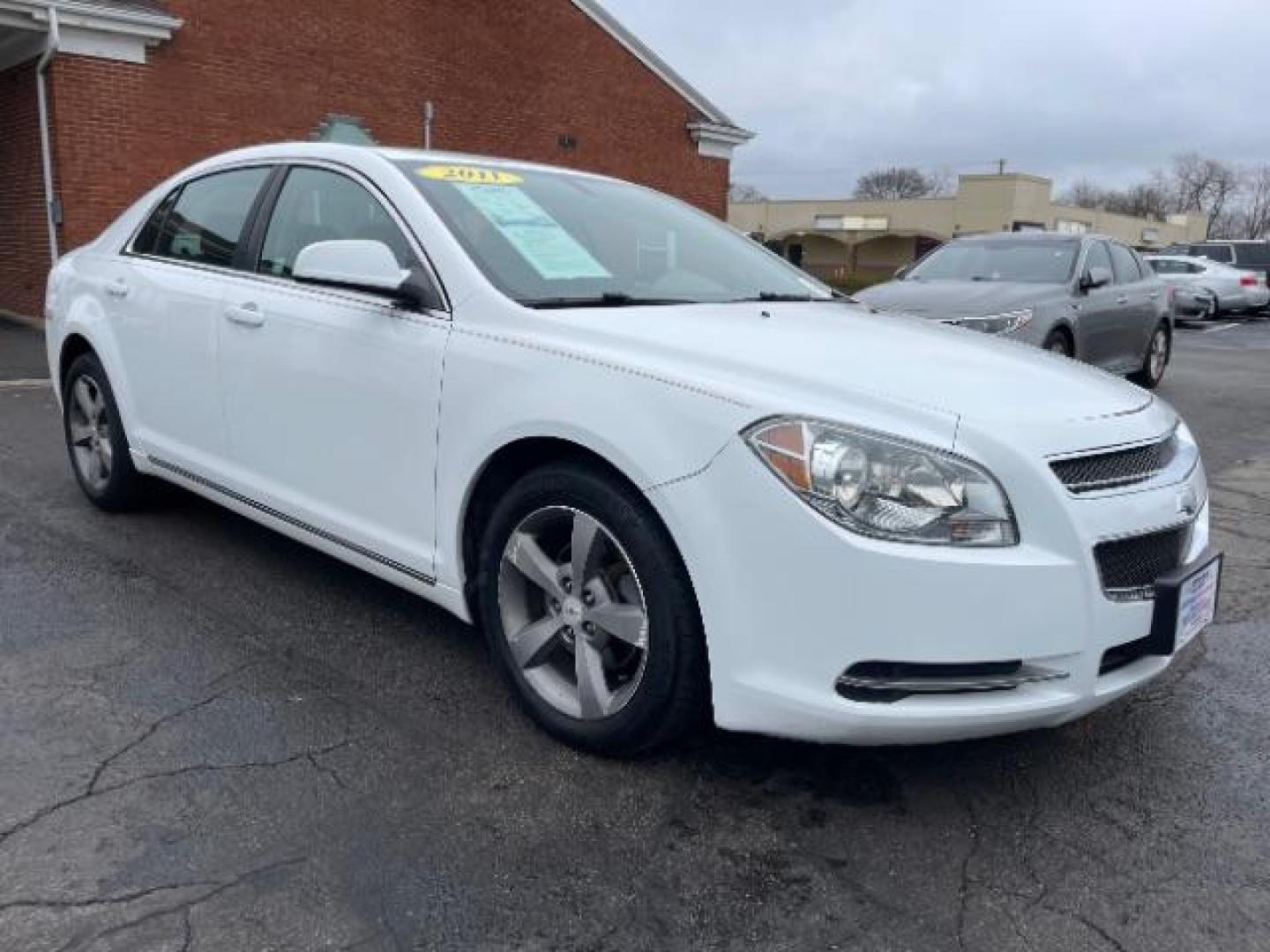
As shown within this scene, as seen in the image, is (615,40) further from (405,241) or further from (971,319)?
(405,241)

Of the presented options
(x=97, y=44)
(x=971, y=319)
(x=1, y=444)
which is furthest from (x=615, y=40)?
(x=1, y=444)

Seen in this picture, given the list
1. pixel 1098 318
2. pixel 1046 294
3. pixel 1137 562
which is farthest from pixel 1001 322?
pixel 1137 562

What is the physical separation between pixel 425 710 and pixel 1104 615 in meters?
1.85

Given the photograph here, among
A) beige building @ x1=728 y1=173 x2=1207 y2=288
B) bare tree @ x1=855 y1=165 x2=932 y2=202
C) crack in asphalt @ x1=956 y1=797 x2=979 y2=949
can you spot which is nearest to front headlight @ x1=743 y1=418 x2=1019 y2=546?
crack in asphalt @ x1=956 y1=797 x2=979 y2=949

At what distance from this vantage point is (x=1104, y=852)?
2516 millimetres

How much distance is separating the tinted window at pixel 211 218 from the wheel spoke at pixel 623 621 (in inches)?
87.0

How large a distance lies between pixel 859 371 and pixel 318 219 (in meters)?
2.10

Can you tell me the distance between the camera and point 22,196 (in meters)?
12.8

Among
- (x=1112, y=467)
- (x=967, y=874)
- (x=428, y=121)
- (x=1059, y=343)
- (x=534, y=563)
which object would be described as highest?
(x=428, y=121)

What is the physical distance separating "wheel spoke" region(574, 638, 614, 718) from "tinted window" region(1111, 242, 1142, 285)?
8563mm

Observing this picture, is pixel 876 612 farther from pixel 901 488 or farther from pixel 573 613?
pixel 573 613

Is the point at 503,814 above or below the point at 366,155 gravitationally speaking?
below

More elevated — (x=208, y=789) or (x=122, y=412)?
(x=122, y=412)

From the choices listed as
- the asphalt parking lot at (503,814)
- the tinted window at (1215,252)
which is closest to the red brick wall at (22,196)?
the asphalt parking lot at (503,814)
